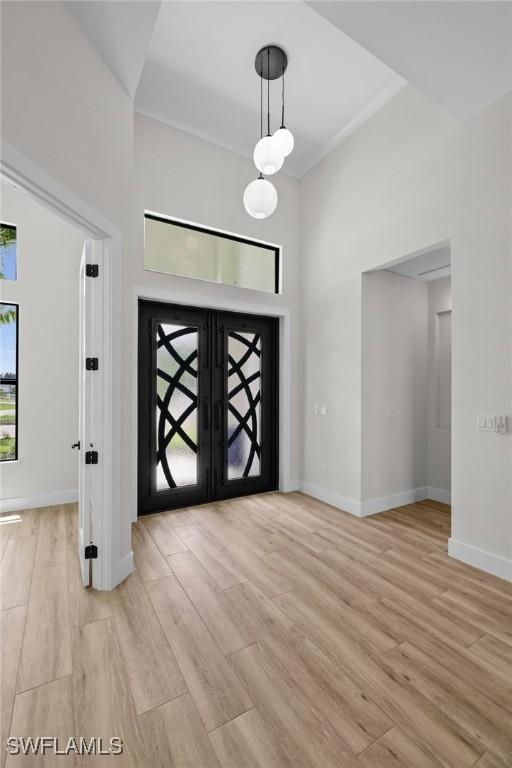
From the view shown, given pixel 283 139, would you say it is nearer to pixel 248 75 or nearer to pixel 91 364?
pixel 248 75

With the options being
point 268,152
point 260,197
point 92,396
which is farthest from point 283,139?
point 92,396

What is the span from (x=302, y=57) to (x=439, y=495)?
4.57m

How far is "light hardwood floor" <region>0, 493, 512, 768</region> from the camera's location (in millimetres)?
1289

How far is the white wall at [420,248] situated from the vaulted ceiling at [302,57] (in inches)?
11.5

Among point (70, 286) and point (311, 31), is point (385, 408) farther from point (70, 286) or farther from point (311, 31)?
point (70, 286)

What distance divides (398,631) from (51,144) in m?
3.11

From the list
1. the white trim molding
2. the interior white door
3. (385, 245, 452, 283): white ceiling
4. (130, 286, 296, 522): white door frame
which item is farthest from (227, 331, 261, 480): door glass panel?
the interior white door

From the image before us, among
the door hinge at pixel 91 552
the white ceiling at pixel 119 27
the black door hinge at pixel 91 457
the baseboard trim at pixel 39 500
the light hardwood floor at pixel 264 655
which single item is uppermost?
the white ceiling at pixel 119 27

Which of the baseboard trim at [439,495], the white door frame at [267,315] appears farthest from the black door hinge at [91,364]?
the baseboard trim at [439,495]

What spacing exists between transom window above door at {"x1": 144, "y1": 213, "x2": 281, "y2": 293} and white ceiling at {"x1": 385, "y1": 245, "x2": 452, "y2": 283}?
1.44 meters

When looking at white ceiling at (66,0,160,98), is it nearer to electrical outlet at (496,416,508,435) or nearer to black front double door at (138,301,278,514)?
black front double door at (138,301,278,514)

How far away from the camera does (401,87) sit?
3.17m

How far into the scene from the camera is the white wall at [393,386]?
3.63m

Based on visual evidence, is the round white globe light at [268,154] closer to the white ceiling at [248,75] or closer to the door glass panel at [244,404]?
the white ceiling at [248,75]
